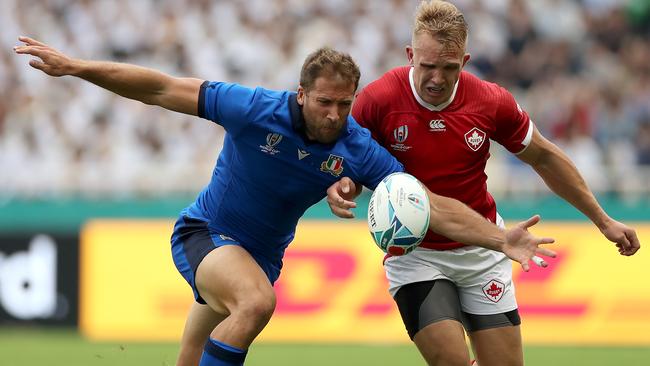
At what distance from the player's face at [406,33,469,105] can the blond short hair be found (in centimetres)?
3

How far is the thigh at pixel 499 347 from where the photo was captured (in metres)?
7.51

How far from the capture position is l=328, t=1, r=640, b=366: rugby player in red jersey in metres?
7.21

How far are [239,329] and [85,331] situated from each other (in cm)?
703

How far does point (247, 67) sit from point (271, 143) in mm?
9793

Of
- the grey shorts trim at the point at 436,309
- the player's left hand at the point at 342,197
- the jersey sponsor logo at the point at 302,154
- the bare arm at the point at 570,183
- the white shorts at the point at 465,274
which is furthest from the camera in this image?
the bare arm at the point at 570,183

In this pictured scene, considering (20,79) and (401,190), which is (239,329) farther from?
(20,79)

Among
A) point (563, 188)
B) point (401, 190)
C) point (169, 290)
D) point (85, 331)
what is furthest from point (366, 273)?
point (401, 190)

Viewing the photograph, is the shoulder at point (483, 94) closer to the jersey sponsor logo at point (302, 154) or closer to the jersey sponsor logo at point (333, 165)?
the jersey sponsor logo at point (333, 165)

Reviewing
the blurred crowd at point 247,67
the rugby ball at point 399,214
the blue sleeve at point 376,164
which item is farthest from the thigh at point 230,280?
the blurred crowd at point 247,67

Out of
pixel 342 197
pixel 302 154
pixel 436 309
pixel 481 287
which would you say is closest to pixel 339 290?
pixel 481 287

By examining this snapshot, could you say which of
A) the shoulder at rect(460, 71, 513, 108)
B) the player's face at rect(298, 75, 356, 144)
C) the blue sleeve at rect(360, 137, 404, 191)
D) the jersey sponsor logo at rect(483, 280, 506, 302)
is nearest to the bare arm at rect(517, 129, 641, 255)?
the shoulder at rect(460, 71, 513, 108)

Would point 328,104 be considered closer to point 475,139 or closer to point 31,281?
point 475,139

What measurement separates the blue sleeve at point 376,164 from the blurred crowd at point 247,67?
772cm

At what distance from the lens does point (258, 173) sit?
7.35 metres
